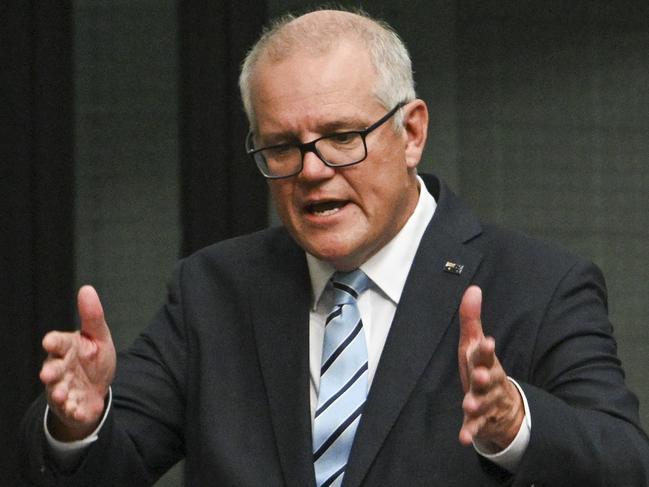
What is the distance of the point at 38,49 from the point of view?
4.79m

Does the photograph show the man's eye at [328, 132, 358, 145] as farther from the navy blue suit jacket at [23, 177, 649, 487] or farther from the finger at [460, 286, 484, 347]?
the finger at [460, 286, 484, 347]

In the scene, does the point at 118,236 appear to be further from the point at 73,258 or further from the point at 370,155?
the point at 370,155

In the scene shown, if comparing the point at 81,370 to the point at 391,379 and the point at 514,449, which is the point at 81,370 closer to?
the point at 391,379

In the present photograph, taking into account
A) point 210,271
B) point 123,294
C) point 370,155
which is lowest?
point 123,294

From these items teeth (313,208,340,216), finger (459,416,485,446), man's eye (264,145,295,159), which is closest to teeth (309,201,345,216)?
teeth (313,208,340,216)

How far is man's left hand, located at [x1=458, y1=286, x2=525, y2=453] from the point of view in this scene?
2564mm

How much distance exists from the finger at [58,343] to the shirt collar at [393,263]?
689 millimetres

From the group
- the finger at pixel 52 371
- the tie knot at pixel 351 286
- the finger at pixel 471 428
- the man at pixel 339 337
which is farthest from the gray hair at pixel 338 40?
the finger at pixel 471 428

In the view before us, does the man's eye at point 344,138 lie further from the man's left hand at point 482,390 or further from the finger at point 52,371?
the finger at point 52,371

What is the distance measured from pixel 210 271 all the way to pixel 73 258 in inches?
59.2

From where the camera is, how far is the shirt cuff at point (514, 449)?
8.95 ft

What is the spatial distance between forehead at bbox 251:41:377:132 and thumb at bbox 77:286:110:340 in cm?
56

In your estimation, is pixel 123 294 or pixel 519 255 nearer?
pixel 519 255

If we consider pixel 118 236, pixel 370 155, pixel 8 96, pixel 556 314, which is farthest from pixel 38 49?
pixel 556 314
